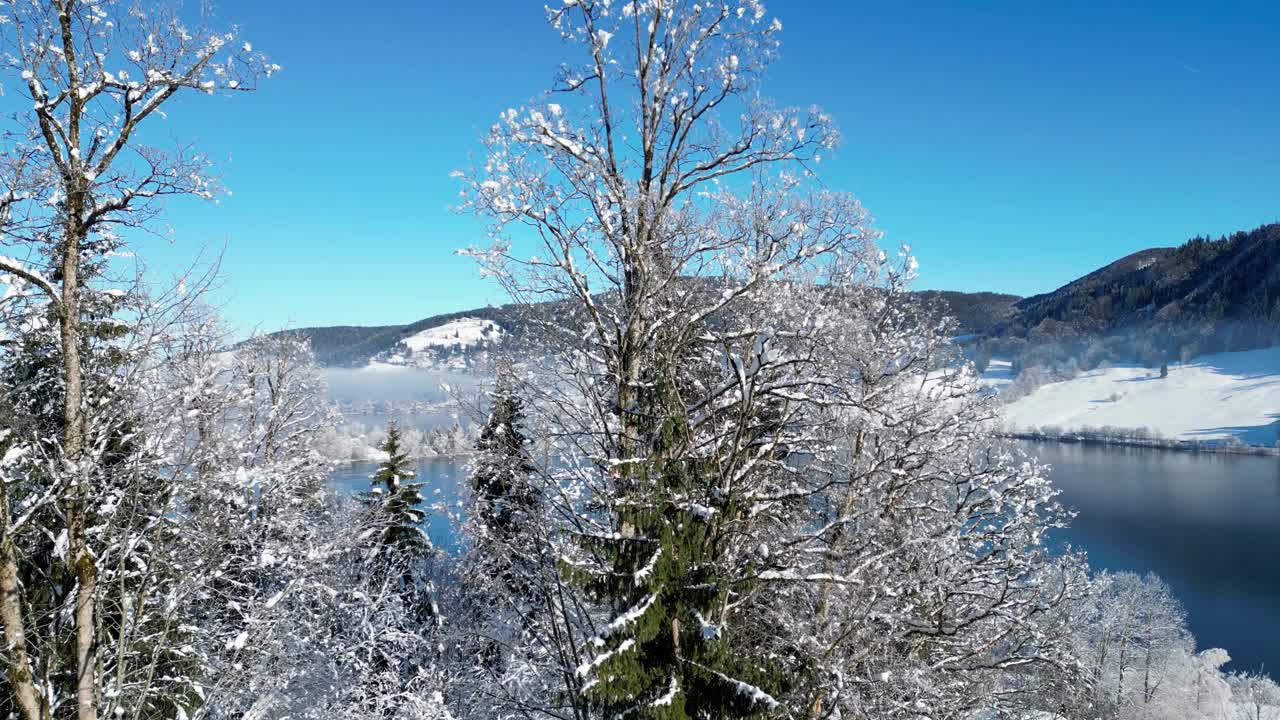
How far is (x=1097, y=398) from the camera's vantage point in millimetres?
124875

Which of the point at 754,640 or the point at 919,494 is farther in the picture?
the point at 919,494

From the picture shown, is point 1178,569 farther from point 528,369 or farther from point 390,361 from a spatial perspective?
point 390,361

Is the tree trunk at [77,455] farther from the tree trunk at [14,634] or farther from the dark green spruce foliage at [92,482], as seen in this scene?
the tree trunk at [14,634]

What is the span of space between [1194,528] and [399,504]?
57.4m

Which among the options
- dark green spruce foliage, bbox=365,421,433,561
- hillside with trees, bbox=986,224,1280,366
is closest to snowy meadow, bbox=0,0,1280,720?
dark green spruce foliage, bbox=365,421,433,561

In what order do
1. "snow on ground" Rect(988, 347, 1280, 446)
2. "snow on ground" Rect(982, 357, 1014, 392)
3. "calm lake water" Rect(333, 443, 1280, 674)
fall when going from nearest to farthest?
"calm lake water" Rect(333, 443, 1280, 674) < "snow on ground" Rect(988, 347, 1280, 446) < "snow on ground" Rect(982, 357, 1014, 392)

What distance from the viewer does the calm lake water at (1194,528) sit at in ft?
117

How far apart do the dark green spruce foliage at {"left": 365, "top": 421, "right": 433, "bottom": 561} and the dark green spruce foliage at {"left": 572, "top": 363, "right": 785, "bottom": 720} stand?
39.3ft

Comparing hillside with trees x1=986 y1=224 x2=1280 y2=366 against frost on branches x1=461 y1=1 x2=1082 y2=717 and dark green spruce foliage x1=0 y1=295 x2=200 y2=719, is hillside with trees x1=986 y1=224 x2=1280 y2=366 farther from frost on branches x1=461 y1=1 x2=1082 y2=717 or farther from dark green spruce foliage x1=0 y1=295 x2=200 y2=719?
dark green spruce foliage x1=0 y1=295 x2=200 y2=719

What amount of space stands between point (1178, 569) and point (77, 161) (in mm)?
53720

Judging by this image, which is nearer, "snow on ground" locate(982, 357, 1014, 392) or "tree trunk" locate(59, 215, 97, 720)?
"tree trunk" locate(59, 215, 97, 720)

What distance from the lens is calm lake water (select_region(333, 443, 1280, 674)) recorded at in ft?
117

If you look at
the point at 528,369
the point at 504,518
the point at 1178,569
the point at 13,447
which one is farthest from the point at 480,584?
the point at 1178,569

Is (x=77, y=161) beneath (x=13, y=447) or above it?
above
